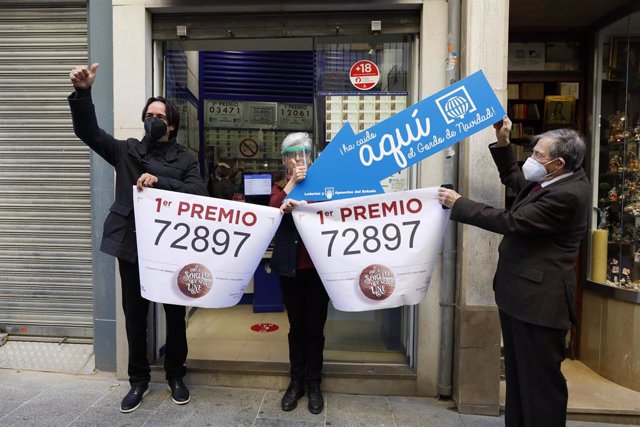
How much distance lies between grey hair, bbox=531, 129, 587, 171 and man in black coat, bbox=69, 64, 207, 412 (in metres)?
2.28

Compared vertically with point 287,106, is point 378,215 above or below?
below

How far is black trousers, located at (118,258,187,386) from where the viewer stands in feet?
9.99

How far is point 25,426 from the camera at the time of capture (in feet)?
9.48

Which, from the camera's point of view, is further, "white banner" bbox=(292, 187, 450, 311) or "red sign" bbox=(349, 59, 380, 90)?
"red sign" bbox=(349, 59, 380, 90)

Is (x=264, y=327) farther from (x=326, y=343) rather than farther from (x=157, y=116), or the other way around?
(x=157, y=116)

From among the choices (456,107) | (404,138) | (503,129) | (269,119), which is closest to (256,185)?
(269,119)

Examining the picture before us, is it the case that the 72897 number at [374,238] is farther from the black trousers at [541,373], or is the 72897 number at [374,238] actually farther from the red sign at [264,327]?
the red sign at [264,327]

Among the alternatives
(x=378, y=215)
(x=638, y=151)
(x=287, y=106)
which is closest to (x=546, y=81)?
(x=638, y=151)

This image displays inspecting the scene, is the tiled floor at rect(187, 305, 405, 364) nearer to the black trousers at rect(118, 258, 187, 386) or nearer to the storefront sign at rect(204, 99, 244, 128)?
the black trousers at rect(118, 258, 187, 386)

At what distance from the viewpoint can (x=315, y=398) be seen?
3.16 metres

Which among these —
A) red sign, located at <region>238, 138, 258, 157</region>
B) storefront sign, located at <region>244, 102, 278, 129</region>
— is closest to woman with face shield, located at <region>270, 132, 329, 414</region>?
red sign, located at <region>238, 138, 258, 157</region>

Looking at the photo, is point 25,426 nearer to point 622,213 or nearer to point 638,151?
point 622,213

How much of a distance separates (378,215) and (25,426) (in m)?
2.80

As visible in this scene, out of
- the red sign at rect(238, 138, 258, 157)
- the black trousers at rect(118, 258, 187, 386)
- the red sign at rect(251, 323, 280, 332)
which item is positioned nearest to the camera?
the black trousers at rect(118, 258, 187, 386)
